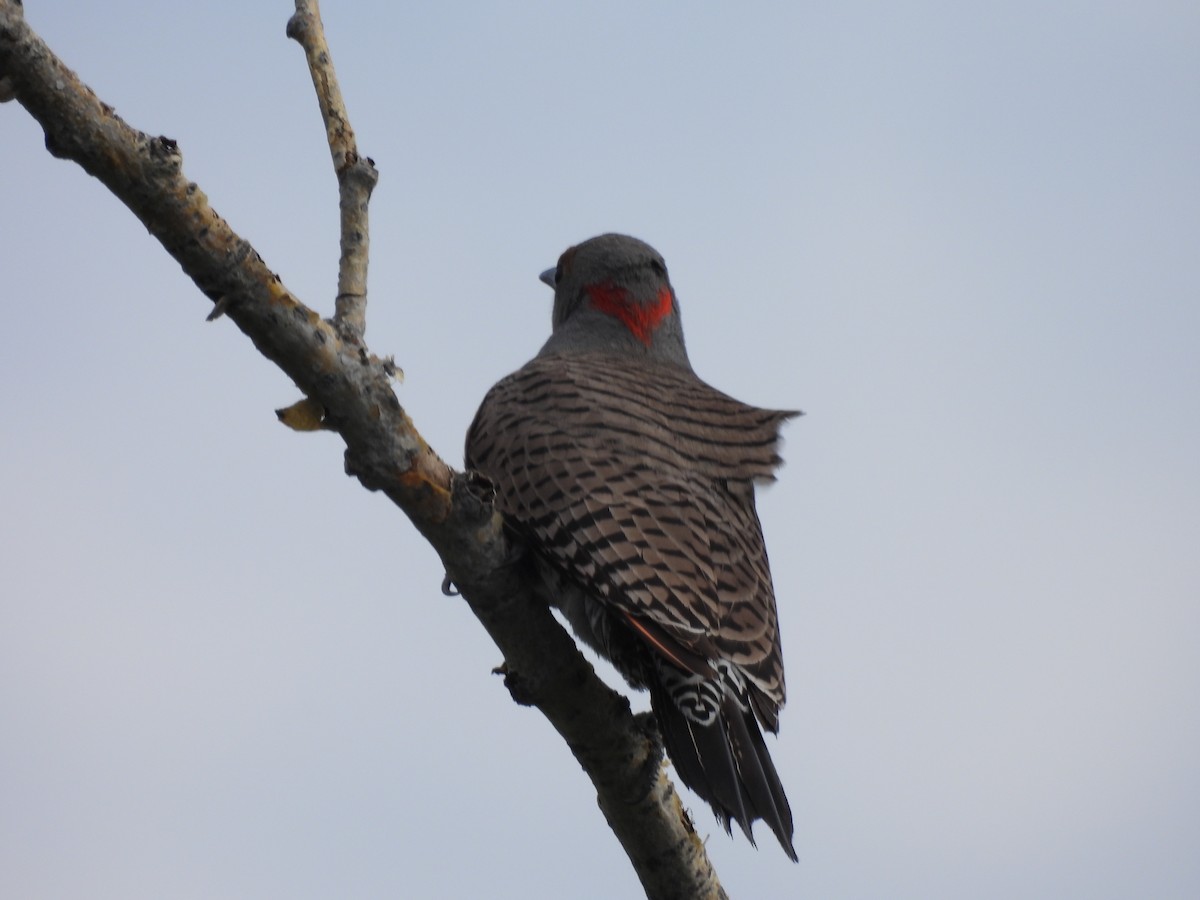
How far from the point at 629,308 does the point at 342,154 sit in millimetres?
2908

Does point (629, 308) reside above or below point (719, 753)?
above

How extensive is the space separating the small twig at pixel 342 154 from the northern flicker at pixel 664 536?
3.22 feet

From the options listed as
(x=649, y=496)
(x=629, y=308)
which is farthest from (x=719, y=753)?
(x=629, y=308)

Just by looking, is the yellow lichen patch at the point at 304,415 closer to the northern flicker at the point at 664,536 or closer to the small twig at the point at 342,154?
the small twig at the point at 342,154

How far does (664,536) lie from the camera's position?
4742mm

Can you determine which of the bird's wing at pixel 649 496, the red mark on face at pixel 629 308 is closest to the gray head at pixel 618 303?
the red mark on face at pixel 629 308

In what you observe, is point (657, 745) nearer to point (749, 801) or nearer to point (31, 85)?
point (749, 801)

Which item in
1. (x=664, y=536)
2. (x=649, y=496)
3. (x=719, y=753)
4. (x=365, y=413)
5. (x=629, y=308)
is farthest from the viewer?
(x=629, y=308)

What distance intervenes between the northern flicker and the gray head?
2.66 feet

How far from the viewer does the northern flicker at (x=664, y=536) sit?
13.9 feet

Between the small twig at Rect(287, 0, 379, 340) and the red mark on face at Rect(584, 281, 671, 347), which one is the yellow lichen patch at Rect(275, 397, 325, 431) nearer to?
the small twig at Rect(287, 0, 379, 340)

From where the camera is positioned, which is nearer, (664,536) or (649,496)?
(664,536)

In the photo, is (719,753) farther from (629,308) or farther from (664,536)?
(629,308)

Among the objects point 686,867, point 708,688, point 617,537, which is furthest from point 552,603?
point 686,867
